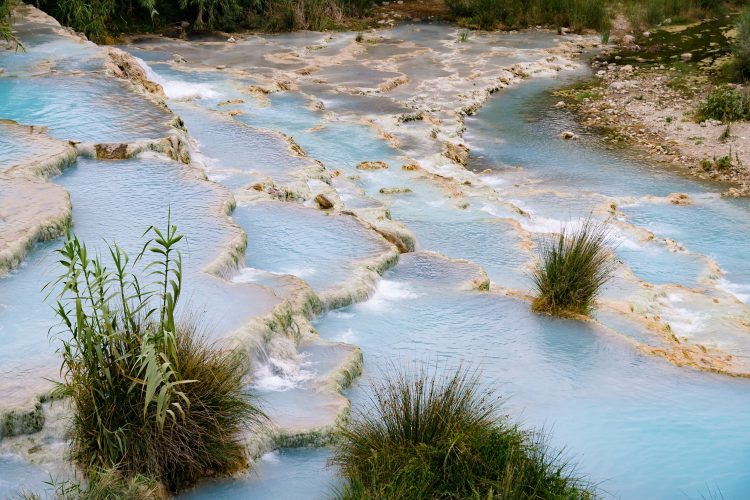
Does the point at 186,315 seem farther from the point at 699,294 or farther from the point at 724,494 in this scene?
the point at 699,294

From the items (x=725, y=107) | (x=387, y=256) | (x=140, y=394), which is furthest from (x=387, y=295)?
(x=725, y=107)

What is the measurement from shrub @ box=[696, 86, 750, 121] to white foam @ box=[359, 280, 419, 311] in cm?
752

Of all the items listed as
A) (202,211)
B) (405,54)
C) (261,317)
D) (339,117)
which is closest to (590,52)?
(405,54)

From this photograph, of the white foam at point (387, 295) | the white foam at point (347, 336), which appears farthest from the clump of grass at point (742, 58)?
the white foam at point (347, 336)

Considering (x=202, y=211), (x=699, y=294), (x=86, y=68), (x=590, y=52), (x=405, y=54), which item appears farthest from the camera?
(x=590, y=52)

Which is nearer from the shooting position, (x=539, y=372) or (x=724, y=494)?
(x=724, y=494)

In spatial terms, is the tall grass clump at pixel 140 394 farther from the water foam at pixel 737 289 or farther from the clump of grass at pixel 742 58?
the clump of grass at pixel 742 58

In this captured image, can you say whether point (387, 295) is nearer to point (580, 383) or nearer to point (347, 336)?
point (347, 336)

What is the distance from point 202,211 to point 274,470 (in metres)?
2.90

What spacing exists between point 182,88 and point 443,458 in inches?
354

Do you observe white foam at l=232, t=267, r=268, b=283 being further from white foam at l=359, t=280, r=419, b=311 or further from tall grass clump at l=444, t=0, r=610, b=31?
tall grass clump at l=444, t=0, r=610, b=31

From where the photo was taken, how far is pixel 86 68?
9.87 meters

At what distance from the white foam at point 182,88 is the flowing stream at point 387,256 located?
0.17 ft

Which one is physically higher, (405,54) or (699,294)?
(405,54)
